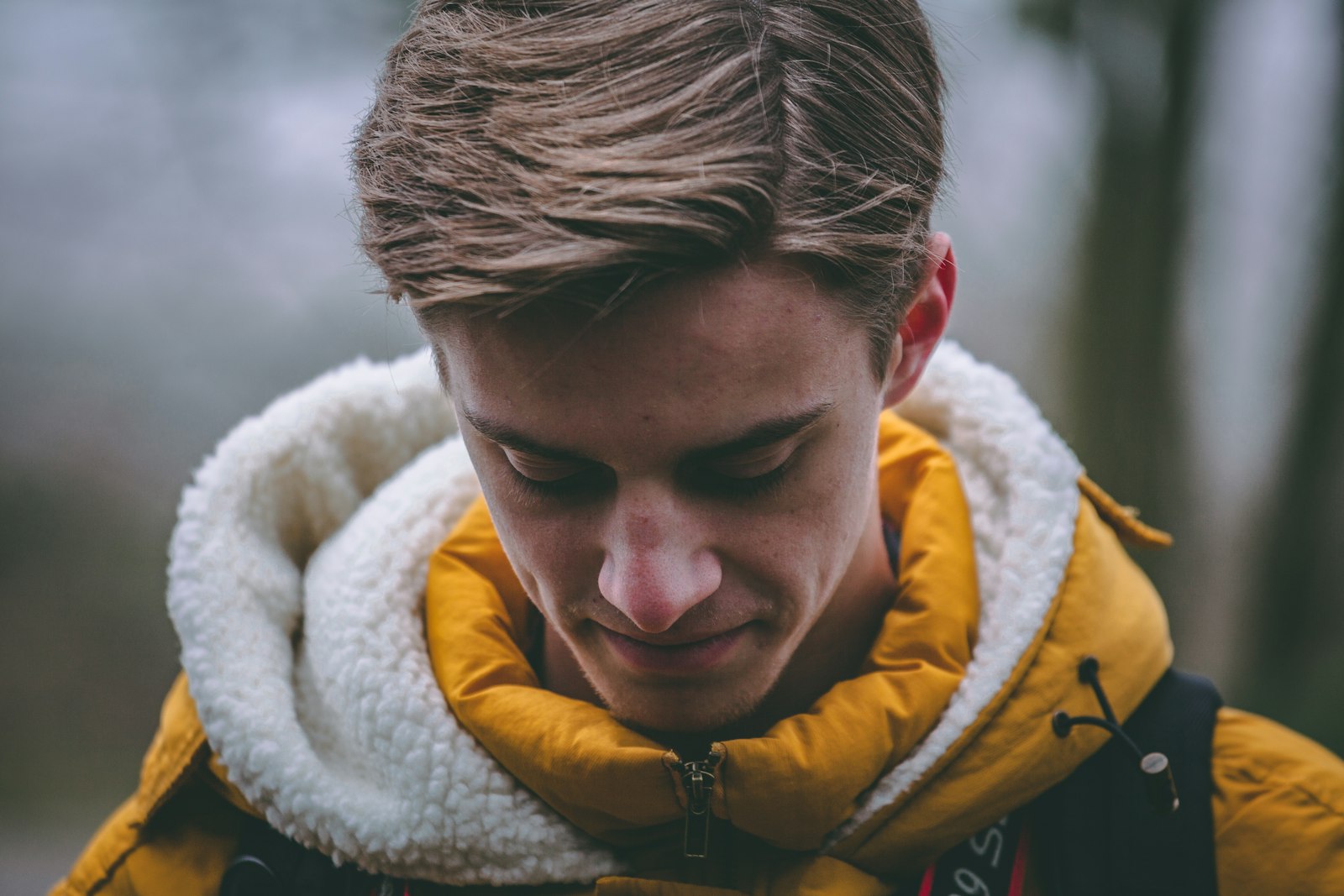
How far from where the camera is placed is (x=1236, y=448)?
307 centimetres

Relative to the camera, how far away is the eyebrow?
828 mm

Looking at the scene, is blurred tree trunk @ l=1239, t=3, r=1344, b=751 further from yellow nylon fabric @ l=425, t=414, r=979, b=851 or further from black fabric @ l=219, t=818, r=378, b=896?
black fabric @ l=219, t=818, r=378, b=896

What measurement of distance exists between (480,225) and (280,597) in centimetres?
64

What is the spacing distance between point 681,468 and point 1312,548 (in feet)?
9.23

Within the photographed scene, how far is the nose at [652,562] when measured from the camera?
2.77 feet

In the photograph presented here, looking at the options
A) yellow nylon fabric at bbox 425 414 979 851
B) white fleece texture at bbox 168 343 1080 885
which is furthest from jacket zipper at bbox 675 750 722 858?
white fleece texture at bbox 168 343 1080 885

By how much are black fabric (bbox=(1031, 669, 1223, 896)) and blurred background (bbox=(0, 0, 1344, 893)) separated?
220cm

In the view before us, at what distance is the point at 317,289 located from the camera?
302 cm

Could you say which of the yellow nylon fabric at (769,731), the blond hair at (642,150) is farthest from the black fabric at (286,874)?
the blond hair at (642,150)

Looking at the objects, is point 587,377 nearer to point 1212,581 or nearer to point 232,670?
point 232,670

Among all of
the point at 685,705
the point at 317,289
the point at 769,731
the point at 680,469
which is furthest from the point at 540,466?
the point at 317,289

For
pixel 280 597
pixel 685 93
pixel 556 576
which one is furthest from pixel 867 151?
pixel 280 597

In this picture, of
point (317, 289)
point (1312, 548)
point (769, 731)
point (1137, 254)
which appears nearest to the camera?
point (769, 731)

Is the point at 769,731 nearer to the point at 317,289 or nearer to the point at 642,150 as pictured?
the point at 642,150
